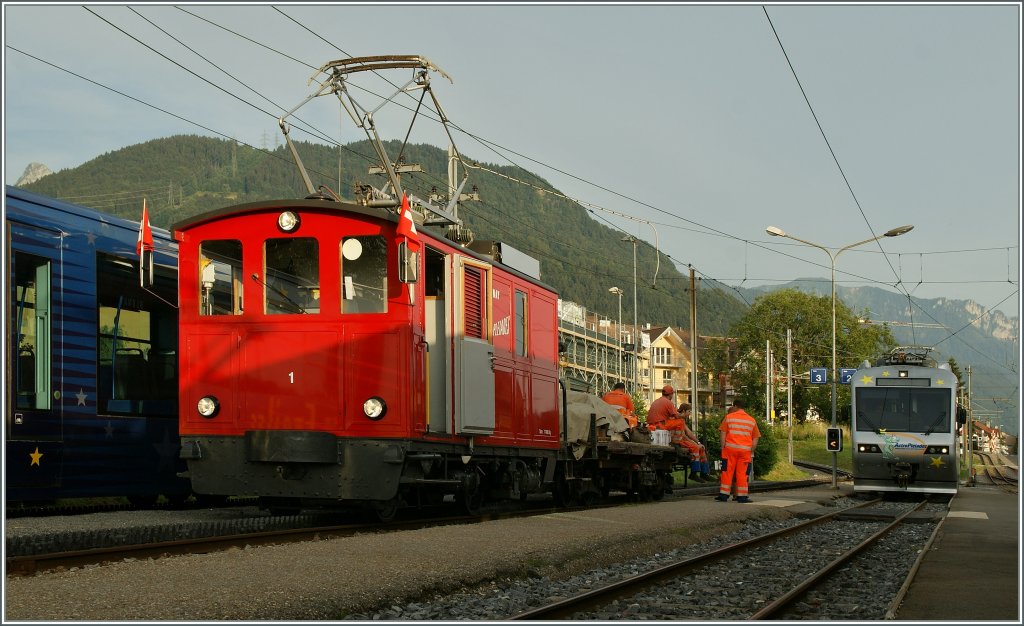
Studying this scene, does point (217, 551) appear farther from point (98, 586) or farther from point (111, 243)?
point (111, 243)

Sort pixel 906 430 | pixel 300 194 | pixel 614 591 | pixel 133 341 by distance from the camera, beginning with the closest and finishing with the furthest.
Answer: pixel 614 591 < pixel 133 341 < pixel 906 430 < pixel 300 194

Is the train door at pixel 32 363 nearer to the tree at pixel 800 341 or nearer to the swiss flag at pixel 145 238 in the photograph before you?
the swiss flag at pixel 145 238

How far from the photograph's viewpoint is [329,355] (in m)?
12.3

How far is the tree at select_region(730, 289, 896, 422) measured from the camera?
94875 mm

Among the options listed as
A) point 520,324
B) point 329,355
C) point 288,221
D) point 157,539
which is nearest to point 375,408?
point 329,355

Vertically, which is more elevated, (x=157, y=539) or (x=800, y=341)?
→ (x=800, y=341)

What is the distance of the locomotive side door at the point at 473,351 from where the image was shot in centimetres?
1316

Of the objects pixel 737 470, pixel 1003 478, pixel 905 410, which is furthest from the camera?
pixel 1003 478

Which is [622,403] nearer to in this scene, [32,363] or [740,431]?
[740,431]

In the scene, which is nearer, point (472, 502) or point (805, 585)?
point (805, 585)

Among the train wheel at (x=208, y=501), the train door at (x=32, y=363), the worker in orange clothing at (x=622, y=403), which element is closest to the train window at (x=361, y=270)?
the train door at (x=32, y=363)

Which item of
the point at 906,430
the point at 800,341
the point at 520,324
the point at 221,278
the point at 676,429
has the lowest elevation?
the point at 906,430

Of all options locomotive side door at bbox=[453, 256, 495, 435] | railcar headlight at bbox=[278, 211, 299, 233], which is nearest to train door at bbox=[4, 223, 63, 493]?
railcar headlight at bbox=[278, 211, 299, 233]

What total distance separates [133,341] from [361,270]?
11.0 feet
